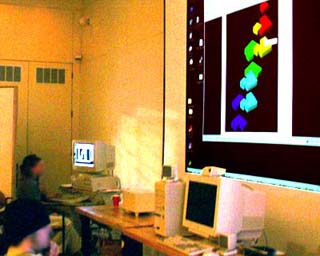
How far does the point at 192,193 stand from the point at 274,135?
623 millimetres

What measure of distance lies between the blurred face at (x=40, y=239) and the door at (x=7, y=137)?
14.6 feet

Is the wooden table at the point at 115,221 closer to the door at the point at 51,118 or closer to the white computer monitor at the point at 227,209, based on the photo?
the white computer monitor at the point at 227,209

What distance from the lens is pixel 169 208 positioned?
3.38 metres

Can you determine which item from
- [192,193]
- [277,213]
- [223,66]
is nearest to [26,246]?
[192,193]

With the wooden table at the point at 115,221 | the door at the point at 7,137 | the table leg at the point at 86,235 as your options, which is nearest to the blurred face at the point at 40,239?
the wooden table at the point at 115,221

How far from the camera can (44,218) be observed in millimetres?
2695

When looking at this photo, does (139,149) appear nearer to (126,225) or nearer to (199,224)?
(126,225)

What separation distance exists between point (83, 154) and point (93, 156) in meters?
Answer: 0.21

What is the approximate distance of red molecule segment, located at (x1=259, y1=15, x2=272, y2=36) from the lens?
10.9ft

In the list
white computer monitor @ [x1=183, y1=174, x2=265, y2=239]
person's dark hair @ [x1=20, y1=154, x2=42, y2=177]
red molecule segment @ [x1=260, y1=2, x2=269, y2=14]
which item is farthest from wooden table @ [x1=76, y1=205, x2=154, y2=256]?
red molecule segment @ [x1=260, y1=2, x2=269, y2=14]

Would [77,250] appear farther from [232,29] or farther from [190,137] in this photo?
[232,29]

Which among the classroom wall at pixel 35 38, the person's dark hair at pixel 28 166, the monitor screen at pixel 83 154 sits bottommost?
the person's dark hair at pixel 28 166

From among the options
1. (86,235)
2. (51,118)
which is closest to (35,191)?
(86,235)

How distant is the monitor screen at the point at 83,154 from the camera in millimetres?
5757
